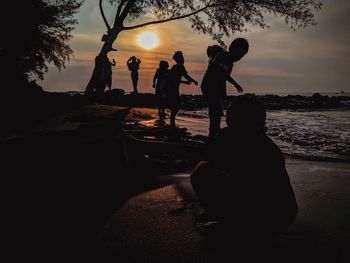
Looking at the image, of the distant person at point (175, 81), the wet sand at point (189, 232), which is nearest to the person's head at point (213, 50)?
the distant person at point (175, 81)

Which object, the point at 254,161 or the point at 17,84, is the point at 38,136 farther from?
the point at 17,84

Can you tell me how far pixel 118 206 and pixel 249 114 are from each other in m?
1.74

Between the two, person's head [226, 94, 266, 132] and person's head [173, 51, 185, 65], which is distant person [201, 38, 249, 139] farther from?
person's head [226, 94, 266, 132]

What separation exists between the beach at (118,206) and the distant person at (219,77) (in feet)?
7.60

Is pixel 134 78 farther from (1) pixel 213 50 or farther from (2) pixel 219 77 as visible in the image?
(2) pixel 219 77

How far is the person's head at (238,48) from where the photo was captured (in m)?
6.23

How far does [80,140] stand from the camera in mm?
4055

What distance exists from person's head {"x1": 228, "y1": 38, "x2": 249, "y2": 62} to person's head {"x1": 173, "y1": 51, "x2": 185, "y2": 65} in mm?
3898

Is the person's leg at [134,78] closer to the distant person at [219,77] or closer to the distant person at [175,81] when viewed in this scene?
the distant person at [175,81]

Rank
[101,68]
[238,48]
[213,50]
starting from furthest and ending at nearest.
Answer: [101,68]
[213,50]
[238,48]

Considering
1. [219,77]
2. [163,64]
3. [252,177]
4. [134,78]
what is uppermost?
[163,64]

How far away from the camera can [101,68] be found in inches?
691

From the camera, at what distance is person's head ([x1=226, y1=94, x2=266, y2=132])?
2516mm

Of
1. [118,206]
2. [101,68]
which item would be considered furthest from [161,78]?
[118,206]
